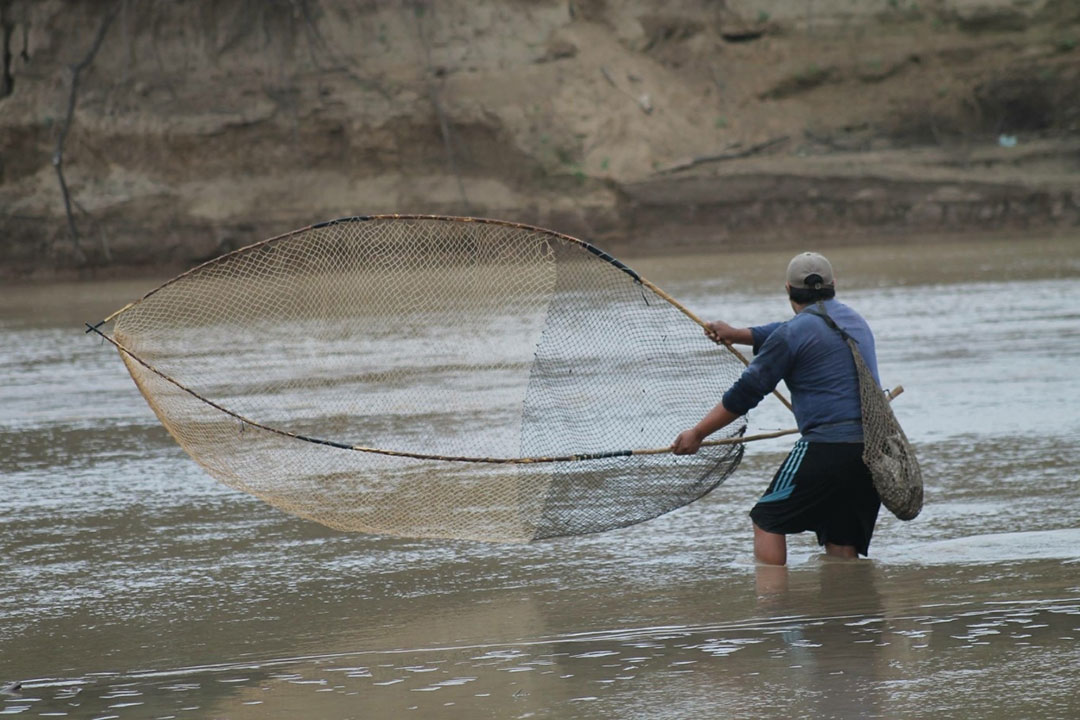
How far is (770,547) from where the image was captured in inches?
221

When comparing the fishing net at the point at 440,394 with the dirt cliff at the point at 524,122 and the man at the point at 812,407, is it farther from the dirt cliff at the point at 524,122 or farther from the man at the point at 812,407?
the dirt cliff at the point at 524,122

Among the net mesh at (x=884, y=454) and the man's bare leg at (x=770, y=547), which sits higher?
the net mesh at (x=884, y=454)

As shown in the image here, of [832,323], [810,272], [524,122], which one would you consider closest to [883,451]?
[832,323]

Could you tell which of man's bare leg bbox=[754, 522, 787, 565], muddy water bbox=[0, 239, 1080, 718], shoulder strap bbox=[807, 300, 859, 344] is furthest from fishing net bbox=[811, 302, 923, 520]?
man's bare leg bbox=[754, 522, 787, 565]

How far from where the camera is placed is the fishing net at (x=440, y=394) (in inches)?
241

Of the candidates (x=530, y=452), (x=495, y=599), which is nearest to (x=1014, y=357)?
(x=530, y=452)

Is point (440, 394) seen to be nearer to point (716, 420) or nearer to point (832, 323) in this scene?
point (716, 420)

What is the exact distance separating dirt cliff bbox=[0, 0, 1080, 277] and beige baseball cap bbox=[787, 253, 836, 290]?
1957 centimetres

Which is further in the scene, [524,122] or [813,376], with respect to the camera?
[524,122]

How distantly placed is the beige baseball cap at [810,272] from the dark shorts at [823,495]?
602mm

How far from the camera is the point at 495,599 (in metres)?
5.59

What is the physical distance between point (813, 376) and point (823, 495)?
0.45m

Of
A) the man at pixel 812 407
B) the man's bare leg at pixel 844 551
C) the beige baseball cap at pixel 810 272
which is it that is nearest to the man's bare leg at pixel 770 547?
the man at pixel 812 407

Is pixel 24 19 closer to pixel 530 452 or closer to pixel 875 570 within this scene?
pixel 530 452
